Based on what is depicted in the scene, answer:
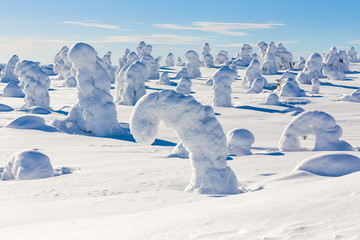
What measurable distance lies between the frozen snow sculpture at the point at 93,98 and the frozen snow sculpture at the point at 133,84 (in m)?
10.3

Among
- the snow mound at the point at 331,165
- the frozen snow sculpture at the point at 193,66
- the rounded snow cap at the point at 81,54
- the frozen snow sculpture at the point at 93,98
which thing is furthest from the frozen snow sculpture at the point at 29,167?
the frozen snow sculpture at the point at 193,66

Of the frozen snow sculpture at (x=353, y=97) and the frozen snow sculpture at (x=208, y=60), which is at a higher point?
the frozen snow sculpture at (x=208, y=60)

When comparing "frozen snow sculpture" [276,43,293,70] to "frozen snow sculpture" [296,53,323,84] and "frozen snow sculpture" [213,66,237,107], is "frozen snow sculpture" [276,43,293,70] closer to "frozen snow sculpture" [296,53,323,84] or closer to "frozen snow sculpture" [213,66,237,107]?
"frozen snow sculpture" [296,53,323,84]

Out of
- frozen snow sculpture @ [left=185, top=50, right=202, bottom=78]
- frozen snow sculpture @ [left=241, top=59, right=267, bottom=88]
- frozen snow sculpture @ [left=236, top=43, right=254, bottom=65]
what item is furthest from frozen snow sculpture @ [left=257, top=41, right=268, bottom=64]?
frozen snow sculpture @ [left=241, top=59, right=267, bottom=88]

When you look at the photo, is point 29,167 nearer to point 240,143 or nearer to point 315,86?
point 240,143

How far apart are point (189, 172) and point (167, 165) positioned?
99 cm

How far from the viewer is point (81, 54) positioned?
15.8 m

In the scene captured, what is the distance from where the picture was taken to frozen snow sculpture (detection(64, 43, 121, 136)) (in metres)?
16.0

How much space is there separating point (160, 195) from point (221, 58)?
51.7m

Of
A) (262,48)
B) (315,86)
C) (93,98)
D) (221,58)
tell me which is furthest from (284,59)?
(93,98)

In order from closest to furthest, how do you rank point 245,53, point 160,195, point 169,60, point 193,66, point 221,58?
point 160,195 → point 193,66 → point 221,58 → point 245,53 → point 169,60

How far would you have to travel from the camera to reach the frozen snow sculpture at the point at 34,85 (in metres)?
24.0

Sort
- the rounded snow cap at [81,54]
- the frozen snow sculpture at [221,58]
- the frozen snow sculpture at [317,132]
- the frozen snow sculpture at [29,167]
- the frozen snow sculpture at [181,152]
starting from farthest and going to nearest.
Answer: the frozen snow sculpture at [221,58]
the rounded snow cap at [81,54]
the frozen snow sculpture at [317,132]
the frozen snow sculpture at [181,152]
the frozen snow sculpture at [29,167]

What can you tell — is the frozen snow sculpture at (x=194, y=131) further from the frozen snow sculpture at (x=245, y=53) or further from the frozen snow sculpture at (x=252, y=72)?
the frozen snow sculpture at (x=245, y=53)
